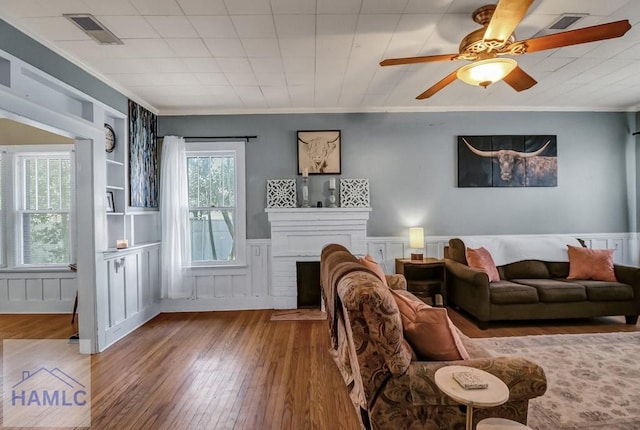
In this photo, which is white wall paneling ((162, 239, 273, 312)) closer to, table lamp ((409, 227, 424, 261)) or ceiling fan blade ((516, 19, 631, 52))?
table lamp ((409, 227, 424, 261))

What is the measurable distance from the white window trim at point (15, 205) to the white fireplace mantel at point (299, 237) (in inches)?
108

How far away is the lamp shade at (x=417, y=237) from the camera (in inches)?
174

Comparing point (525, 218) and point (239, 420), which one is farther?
point (525, 218)

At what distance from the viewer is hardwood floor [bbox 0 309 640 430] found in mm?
2152

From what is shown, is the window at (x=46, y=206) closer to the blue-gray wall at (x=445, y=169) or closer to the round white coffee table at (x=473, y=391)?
the blue-gray wall at (x=445, y=169)

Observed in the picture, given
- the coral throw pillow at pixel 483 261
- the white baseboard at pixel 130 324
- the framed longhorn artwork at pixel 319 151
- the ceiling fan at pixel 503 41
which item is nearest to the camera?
the ceiling fan at pixel 503 41

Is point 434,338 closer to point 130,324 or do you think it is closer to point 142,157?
point 130,324

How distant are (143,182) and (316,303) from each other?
2.80 m

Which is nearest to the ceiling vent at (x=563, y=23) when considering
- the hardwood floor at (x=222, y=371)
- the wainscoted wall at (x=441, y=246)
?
the wainscoted wall at (x=441, y=246)

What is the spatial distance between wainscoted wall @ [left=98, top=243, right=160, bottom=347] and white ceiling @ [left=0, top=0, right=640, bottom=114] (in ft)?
6.45

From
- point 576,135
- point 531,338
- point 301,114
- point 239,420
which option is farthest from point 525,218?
point 239,420

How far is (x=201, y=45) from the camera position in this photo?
9.23 feet

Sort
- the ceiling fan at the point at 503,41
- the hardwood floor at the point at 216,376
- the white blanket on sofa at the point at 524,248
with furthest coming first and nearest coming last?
the white blanket on sofa at the point at 524,248, the hardwood floor at the point at 216,376, the ceiling fan at the point at 503,41

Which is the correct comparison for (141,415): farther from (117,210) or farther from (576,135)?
(576,135)
